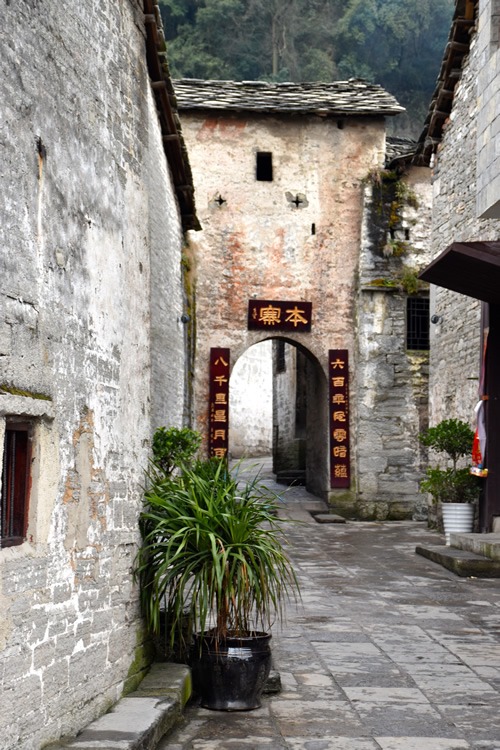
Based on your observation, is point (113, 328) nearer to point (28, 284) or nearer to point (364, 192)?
point (28, 284)

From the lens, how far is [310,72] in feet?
119

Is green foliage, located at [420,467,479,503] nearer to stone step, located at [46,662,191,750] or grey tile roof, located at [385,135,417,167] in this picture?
grey tile roof, located at [385,135,417,167]

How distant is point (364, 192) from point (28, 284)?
14397mm

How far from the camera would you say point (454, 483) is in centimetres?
1264

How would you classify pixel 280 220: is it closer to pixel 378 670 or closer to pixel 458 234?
pixel 458 234

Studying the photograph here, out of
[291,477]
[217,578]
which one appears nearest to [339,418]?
[291,477]

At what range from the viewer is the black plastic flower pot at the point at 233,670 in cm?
547

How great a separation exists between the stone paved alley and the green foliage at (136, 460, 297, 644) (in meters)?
0.57

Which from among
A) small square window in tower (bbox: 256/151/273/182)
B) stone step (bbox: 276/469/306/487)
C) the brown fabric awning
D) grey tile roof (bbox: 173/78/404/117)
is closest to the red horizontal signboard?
small square window in tower (bbox: 256/151/273/182)

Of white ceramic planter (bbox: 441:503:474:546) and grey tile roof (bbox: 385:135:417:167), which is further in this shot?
grey tile roof (bbox: 385:135:417:167)

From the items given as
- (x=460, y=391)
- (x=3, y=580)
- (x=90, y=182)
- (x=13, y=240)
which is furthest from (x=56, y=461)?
(x=460, y=391)

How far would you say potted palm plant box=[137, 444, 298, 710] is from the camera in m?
5.40

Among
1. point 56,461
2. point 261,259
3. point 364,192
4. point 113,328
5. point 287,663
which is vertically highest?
point 364,192

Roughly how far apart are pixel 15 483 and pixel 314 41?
3623 cm
